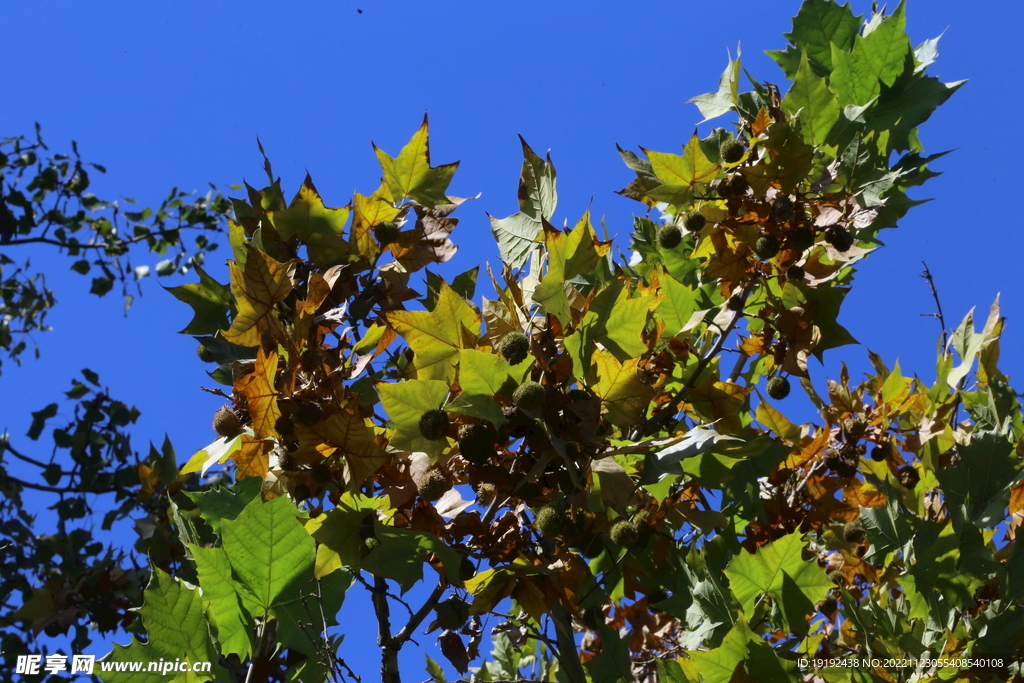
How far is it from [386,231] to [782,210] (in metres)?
1.01

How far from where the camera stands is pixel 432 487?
1.61 metres

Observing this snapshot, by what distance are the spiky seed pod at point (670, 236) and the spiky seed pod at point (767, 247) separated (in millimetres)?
364

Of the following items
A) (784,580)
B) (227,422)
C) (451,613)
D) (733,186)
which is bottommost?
(784,580)

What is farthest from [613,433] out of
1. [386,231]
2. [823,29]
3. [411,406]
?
[823,29]

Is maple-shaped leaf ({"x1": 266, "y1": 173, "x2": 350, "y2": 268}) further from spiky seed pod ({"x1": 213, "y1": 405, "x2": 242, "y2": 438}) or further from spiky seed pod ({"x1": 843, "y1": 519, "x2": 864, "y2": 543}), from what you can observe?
spiky seed pod ({"x1": 843, "y1": 519, "x2": 864, "y2": 543})

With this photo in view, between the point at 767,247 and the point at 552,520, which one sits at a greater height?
the point at 767,247

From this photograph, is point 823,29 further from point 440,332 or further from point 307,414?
point 307,414

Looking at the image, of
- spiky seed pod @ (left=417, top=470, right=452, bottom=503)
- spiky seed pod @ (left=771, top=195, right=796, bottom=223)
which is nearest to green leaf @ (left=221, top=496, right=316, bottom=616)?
spiky seed pod @ (left=417, top=470, right=452, bottom=503)

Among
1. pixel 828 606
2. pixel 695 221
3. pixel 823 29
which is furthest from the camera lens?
pixel 823 29

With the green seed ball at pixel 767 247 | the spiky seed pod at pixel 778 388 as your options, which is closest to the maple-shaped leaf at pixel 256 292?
the green seed ball at pixel 767 247

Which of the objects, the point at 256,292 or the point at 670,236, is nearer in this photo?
the point at 256,292

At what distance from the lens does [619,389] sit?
159 cm

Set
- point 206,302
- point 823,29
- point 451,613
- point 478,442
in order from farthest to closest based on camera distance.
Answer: point 823,29, point 206,302, point 451,613, point 478,442

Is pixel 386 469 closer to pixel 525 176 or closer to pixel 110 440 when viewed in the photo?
pixel 525 176
